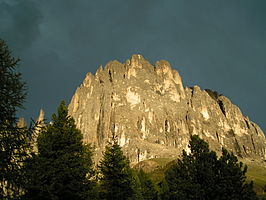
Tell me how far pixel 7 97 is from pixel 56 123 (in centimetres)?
870

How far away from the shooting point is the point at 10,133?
15.5m

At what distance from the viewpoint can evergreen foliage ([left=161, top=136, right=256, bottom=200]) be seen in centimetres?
2261

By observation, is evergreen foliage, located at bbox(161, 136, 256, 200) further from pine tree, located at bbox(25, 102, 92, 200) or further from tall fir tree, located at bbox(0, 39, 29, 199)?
tall fir tree, located at bbox(0, 39, 29, 199)

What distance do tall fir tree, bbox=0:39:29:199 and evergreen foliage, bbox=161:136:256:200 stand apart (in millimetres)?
12563

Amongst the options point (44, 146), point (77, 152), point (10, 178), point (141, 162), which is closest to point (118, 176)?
point (77, 152)

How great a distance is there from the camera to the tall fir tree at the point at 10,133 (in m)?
14.5

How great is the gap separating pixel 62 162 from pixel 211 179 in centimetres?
1055

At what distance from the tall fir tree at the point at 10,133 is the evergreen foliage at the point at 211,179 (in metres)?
12.6

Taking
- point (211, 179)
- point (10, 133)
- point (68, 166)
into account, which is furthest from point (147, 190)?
point (10, 133)

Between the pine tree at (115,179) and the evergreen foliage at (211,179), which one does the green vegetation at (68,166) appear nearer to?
the evergreen foliage at (211,179)

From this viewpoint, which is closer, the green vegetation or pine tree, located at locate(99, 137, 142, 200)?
the green vegetation

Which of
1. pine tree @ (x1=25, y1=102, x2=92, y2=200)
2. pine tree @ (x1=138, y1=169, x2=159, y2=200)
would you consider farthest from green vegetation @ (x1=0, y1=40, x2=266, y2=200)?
pine tree @ (x1=138, y1=169, x2=159, y2=200)

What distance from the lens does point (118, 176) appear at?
31359 millimetres

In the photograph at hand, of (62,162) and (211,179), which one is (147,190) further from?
(62,162)
